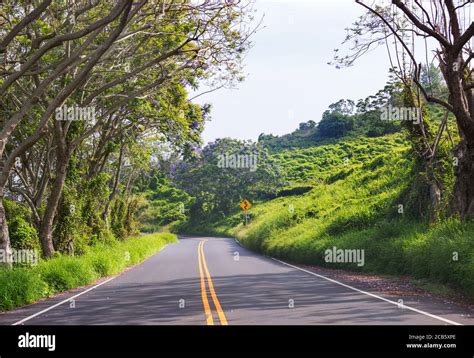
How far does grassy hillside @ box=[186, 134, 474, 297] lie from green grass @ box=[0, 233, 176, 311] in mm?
9310

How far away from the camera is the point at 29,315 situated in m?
13.1

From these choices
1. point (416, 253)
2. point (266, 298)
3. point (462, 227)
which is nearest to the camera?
point (266, 298)

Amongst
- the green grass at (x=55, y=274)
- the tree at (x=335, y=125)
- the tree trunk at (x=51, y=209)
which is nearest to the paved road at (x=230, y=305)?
the green grass at (x=55, y=274)

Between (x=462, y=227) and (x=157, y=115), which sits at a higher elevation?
(x=157, y=115)

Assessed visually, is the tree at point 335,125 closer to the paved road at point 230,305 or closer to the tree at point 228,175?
the tree at point 228,175

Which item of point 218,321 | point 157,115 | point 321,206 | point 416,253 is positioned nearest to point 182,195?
point 321,206

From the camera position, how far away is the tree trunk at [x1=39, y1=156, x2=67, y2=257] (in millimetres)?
22656

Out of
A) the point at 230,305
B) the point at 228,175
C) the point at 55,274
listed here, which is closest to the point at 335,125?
the point at 228,175

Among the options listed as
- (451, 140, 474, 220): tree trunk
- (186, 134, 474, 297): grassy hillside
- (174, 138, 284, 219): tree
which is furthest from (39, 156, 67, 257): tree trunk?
(174, 138, 284, 219): tree

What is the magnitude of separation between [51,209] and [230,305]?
11.5 meters

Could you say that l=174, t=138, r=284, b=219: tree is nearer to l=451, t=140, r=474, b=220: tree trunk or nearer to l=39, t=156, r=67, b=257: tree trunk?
l=39, t=156, r=67, b=257: tree trunk

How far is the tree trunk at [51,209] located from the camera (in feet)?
74.3

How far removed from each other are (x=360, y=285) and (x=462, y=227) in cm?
340
